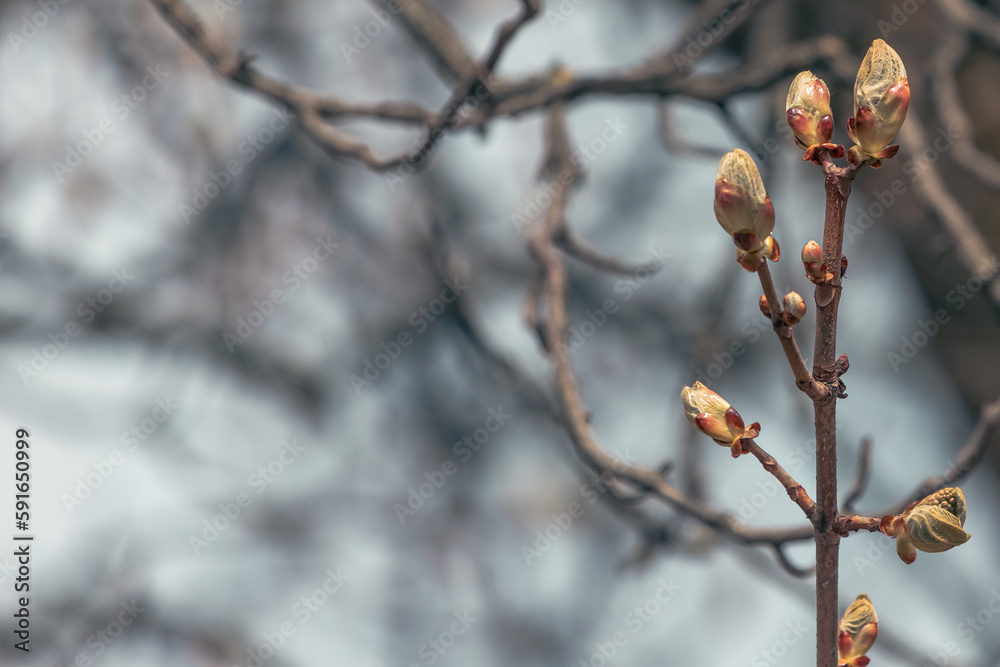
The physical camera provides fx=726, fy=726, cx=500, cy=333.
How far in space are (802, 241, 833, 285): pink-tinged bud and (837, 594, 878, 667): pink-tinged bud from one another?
0.98ft

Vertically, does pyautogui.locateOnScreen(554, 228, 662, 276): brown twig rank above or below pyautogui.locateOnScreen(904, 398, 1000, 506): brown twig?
above

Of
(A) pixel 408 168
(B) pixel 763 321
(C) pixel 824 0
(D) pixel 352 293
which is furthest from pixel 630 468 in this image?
(D) pixel 352 293

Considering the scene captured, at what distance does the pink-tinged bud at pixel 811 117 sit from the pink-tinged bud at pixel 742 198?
75 mm

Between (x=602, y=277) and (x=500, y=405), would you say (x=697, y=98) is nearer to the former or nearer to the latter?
(x=602, y=277)

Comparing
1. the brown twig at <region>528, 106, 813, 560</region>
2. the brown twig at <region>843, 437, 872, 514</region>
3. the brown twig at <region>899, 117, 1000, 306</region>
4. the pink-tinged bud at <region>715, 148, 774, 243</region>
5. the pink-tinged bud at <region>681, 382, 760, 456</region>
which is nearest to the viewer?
the pink-tinged bud at <region>715, 148, 774, 243</region>

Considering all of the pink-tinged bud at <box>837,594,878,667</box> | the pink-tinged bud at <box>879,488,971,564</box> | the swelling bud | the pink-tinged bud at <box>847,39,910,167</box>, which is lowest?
the pink-tinged bud at <box>837,594,878,667</box>

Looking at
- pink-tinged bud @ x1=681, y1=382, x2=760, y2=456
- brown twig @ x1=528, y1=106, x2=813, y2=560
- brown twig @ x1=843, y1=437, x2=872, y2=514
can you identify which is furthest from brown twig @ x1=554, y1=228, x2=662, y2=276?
pink-tinged bud @ x1=681, y1=382, x2=760, y2=456

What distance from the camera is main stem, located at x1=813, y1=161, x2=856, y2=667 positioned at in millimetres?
481

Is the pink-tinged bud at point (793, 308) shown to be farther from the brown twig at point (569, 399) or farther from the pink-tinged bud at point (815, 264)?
the brown twig at point (569, 399)

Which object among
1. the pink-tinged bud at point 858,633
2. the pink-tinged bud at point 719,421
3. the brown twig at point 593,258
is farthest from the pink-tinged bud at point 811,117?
the brown twig at point 593,258

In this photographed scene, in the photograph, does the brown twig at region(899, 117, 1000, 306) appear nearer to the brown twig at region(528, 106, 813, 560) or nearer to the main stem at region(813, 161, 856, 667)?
the brown twig at region(528, 106, 813, 560)

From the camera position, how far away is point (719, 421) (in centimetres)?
58

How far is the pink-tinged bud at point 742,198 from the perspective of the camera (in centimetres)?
46

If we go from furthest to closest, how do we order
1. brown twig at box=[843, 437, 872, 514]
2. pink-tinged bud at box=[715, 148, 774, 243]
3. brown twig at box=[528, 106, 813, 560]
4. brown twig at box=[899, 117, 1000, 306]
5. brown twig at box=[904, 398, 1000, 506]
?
brown twig at box=[899, 117, 1000, 306], brown twig at box=[528, 106, 813, 560], brown twig at box=[843, 437, 872, 514], brown twig at box=[904, 398, 1000, 506], pink-tinged bud at box=[715, 148, 774, 243]
